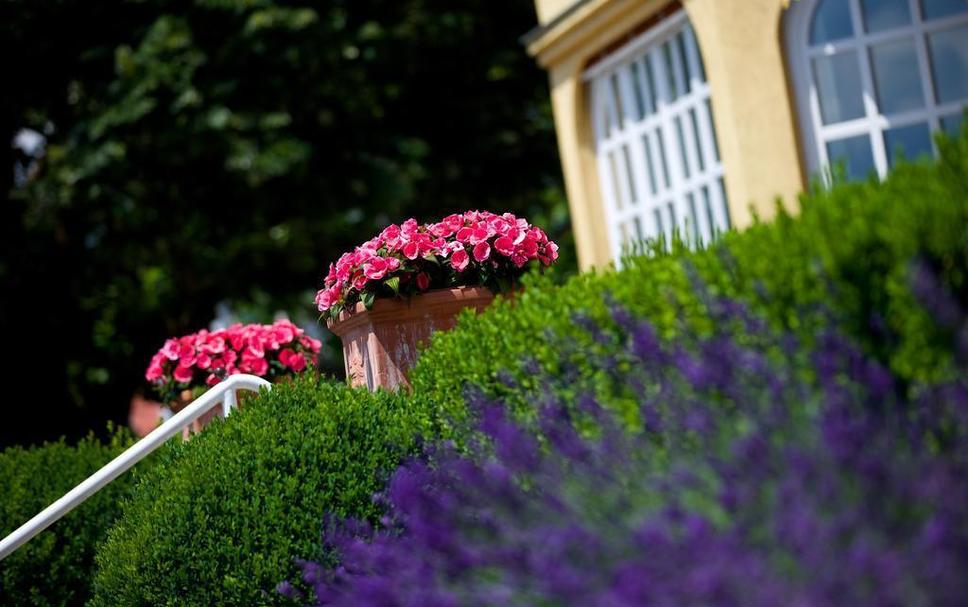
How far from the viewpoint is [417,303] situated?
592 cm

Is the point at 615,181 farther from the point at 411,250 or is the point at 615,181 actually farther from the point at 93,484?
the point at 93,484

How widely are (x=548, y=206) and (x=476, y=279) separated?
1224 cm

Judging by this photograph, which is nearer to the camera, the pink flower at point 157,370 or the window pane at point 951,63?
the pink flower at point 157,370

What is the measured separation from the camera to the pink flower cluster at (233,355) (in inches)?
306

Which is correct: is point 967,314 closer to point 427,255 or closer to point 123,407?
point 427,255

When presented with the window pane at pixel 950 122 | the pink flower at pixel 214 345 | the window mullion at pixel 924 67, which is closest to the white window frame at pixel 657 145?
the window mullion at pixel 924 67

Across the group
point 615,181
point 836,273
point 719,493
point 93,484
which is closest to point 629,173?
point 615,181

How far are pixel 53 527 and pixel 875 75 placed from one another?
6.18 meters

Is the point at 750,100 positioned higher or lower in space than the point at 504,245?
higher

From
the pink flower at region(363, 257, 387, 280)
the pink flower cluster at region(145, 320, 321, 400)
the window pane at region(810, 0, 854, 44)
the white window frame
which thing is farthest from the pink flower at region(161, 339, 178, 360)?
the window pane at region(810, 0, 854, 44)

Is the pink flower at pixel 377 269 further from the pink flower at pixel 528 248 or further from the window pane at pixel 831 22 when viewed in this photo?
the window pane at pixel 831 22

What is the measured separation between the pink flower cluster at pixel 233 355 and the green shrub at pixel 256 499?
2599 millimetres

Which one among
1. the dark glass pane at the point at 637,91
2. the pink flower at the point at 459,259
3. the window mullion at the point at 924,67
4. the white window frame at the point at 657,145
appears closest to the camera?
the pink flower at the point at 459,259

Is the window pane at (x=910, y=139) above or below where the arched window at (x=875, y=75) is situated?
below
